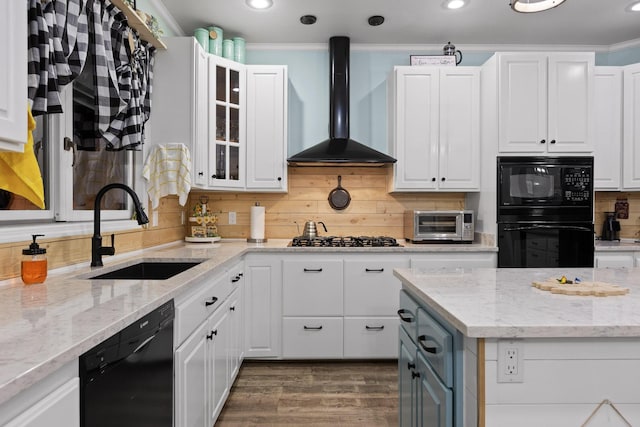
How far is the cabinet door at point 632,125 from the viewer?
3.35m

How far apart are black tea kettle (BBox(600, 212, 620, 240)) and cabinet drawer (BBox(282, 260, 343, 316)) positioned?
246 cm

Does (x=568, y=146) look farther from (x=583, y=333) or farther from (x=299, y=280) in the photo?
(x=583, y=333)

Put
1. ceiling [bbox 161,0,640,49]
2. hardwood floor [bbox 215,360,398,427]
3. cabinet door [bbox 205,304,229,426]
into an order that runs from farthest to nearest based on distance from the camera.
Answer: ceiling [bbox 161,0,640,49], hardwood floor [bbox 215,360,398,427], cabinet door [bbox 205,304,229,426]

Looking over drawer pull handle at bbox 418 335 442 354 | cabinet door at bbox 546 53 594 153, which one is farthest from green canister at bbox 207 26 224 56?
drawer pull handle at bbox 418 335 442 354

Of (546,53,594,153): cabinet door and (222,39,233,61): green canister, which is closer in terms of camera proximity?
(546,53,594,153): cabinet door

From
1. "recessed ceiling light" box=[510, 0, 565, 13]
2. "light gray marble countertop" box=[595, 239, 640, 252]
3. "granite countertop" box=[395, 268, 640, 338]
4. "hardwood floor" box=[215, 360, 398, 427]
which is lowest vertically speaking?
"hardwood floor" box=[215, 360, 398, 427]

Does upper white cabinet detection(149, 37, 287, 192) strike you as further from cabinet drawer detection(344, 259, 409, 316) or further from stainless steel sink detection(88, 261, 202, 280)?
cabinet drawer detection(344, 259, 409, 316)

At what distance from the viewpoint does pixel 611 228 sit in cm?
361

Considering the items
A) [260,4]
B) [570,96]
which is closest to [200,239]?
[260,4]

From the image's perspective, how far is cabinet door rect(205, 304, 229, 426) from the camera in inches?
79.2

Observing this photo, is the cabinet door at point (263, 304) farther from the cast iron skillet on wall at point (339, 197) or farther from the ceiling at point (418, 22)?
the ceiling at point (418, 22)

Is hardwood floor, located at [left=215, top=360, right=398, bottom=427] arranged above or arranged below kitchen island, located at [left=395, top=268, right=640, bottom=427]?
below

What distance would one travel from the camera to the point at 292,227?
147 inches

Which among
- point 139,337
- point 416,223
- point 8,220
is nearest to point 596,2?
point 416,223
